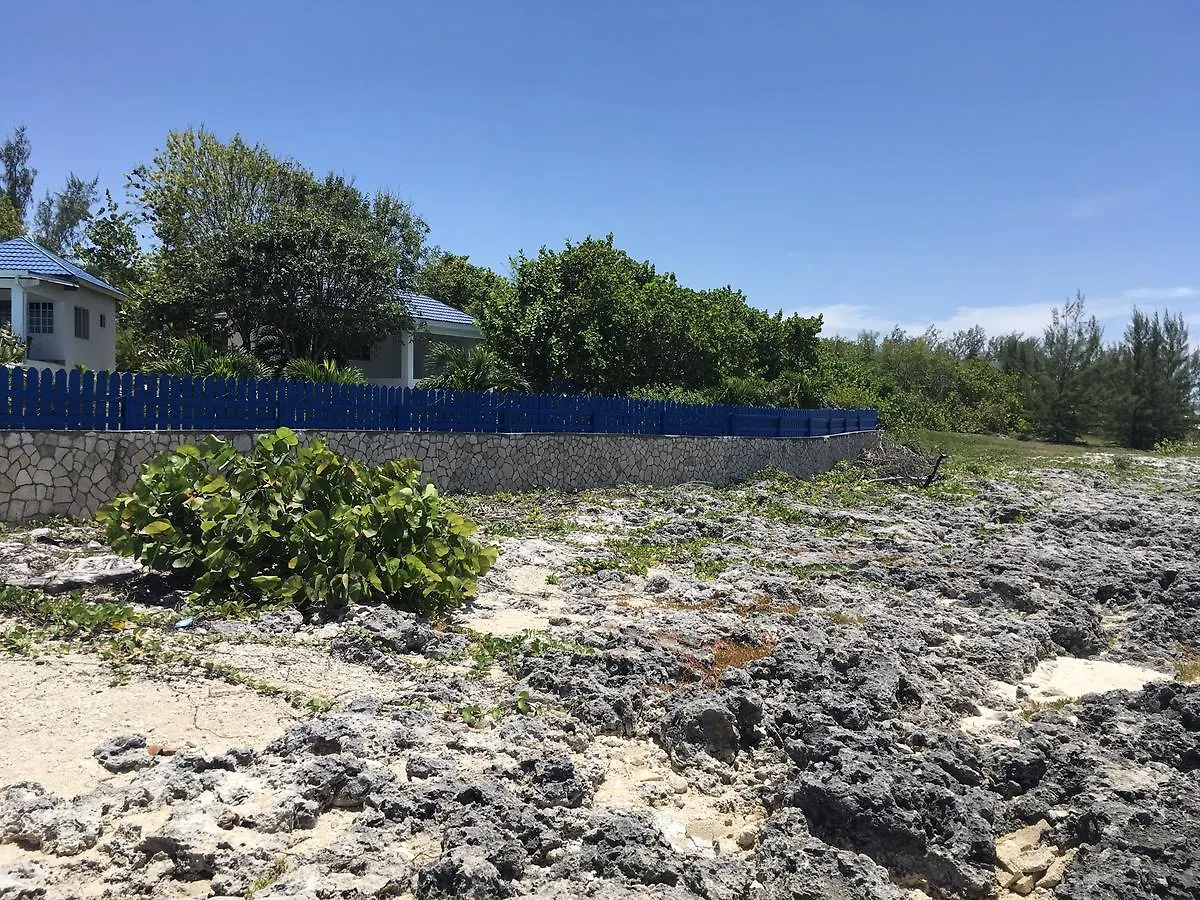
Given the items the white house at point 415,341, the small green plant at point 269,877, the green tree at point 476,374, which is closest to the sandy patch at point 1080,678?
the small green plant at point 269,877

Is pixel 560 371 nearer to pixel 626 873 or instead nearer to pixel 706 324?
pixel 706 324

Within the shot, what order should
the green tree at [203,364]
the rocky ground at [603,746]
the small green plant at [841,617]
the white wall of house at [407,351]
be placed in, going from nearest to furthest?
1. the rocky ground at [603,746]
2. the small green plant at [841,617]
3. the green tree at [203,364]
4. the white wall of house at [407,351]

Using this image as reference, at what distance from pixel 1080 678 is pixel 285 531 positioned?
21.6 ft

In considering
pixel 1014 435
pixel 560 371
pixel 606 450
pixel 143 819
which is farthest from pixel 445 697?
pixel 1014 435

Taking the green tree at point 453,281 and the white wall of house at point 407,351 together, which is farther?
the green tree at point 453,281

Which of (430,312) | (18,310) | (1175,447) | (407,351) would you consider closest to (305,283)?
(407,351)

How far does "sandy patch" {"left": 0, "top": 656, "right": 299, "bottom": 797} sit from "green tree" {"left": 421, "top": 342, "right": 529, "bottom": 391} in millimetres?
14691

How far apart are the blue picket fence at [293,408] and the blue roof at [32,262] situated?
42.3 ft

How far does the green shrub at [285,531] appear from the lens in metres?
7.39

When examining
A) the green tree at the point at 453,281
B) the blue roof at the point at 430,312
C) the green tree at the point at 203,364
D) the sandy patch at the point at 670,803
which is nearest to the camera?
the sandy patch at the point at 670,803

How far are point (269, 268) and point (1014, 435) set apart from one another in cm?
3735

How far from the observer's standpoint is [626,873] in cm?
376

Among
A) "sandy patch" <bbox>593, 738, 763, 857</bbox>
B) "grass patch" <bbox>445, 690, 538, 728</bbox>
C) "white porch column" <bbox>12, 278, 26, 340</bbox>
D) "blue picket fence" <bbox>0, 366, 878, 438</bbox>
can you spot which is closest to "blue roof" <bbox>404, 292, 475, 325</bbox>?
"white porch column" <bbox>12, 278, 26, 340</bbox>

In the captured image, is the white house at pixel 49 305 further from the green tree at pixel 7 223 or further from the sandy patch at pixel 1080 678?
the sandy patch at pixel 1080 678
